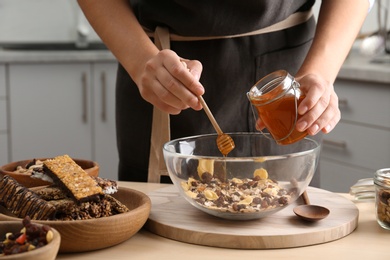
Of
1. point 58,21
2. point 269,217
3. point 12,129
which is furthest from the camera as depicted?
point 58,21

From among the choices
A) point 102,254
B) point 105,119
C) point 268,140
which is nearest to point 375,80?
point 105,119

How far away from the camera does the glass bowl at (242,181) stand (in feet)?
4.04

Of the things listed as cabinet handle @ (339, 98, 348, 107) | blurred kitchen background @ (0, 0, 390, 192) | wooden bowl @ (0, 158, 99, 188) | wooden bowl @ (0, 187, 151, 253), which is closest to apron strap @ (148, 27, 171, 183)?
wooden bowl @ (0, 158, 99, 188)

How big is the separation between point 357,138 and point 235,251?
208 centimetres

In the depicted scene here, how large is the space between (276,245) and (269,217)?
0.10m

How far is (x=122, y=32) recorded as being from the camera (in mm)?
1551

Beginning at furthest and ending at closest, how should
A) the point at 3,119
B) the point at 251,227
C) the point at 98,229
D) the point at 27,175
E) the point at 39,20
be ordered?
1. the point at 39,20
2. the point at 3,119
3. the point at 27,175
4. the point at 251,227
5. the point at 98,229

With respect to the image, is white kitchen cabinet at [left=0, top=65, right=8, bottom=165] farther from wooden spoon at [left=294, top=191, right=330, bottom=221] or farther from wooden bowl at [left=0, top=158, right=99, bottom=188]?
wooden spoon at [left=294, top=191, right=330, bottom=221]

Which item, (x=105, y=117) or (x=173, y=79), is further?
(x=105, y=117)

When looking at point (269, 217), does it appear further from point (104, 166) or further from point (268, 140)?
point (104, 166)

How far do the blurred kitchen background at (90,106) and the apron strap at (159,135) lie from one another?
1.48 meters

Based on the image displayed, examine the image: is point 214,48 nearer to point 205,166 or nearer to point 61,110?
point 205,166

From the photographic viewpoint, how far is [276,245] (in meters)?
1.17

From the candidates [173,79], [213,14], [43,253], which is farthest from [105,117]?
[43,253]
